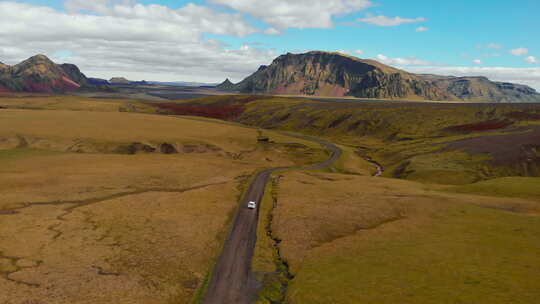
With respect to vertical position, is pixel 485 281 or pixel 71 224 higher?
pixel 485 281

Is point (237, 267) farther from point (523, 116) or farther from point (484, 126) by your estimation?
point (523, 116)

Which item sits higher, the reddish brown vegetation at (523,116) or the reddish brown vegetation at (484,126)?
the reddish brown vegetation at (523,116)

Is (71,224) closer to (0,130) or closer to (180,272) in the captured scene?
(180,272)

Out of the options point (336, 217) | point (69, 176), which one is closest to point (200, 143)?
point (69, 176)

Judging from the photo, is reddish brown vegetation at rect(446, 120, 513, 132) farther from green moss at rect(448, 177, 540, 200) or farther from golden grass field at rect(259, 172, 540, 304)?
golden grass field at rect(259, 172, 540, 304)

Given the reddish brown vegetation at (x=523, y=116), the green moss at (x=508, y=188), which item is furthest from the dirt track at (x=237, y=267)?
the reddish brown vegetation at (x=523, y=116)

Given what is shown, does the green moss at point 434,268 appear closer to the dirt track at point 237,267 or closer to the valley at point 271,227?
the valley at point 271,227

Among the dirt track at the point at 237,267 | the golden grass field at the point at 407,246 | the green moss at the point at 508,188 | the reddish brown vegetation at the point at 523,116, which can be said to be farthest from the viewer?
the reddish brown vegetation at the point at 523,116
